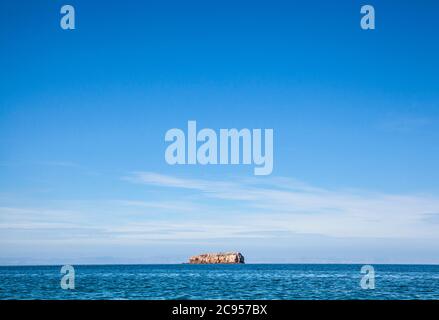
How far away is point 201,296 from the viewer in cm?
5291
